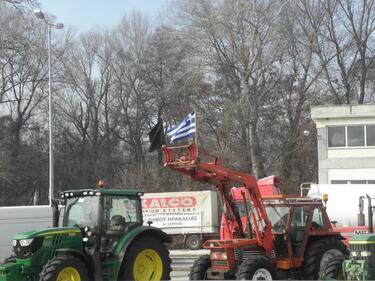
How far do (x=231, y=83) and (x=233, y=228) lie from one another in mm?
37905

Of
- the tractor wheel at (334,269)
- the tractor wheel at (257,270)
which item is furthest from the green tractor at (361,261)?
the tractor wheel at (257,270)

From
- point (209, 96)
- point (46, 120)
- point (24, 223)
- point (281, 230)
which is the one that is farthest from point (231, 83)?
point (281, 230)

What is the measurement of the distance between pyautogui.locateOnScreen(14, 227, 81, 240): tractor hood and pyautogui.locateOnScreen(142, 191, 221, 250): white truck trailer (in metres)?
22.2

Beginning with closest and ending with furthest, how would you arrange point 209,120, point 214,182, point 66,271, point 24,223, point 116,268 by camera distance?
point 66,271
point 116,268
point 214,182
point 24,223
point 209,120

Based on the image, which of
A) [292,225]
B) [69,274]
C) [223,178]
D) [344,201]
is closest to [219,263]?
[223,178]

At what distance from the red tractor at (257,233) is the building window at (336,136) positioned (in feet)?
92.5

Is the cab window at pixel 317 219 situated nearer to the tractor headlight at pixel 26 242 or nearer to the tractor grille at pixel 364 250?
the tractor grille at pixel 364 250

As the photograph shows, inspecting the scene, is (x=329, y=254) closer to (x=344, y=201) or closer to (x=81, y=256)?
(x=81, y=256)

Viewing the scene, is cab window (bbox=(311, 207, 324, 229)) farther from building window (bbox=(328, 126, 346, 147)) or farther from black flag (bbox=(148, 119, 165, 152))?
building window (bbox=(328, 126, 346, 147))

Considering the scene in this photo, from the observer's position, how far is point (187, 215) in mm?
34375

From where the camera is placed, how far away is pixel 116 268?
11.9 m

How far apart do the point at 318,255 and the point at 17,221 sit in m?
10.8

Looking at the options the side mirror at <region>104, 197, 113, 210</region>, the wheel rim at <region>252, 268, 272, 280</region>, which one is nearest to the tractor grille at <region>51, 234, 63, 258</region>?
the side mirror at <region>104, 197, 113, 210</region>

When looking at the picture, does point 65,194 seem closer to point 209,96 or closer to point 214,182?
point 214,182
